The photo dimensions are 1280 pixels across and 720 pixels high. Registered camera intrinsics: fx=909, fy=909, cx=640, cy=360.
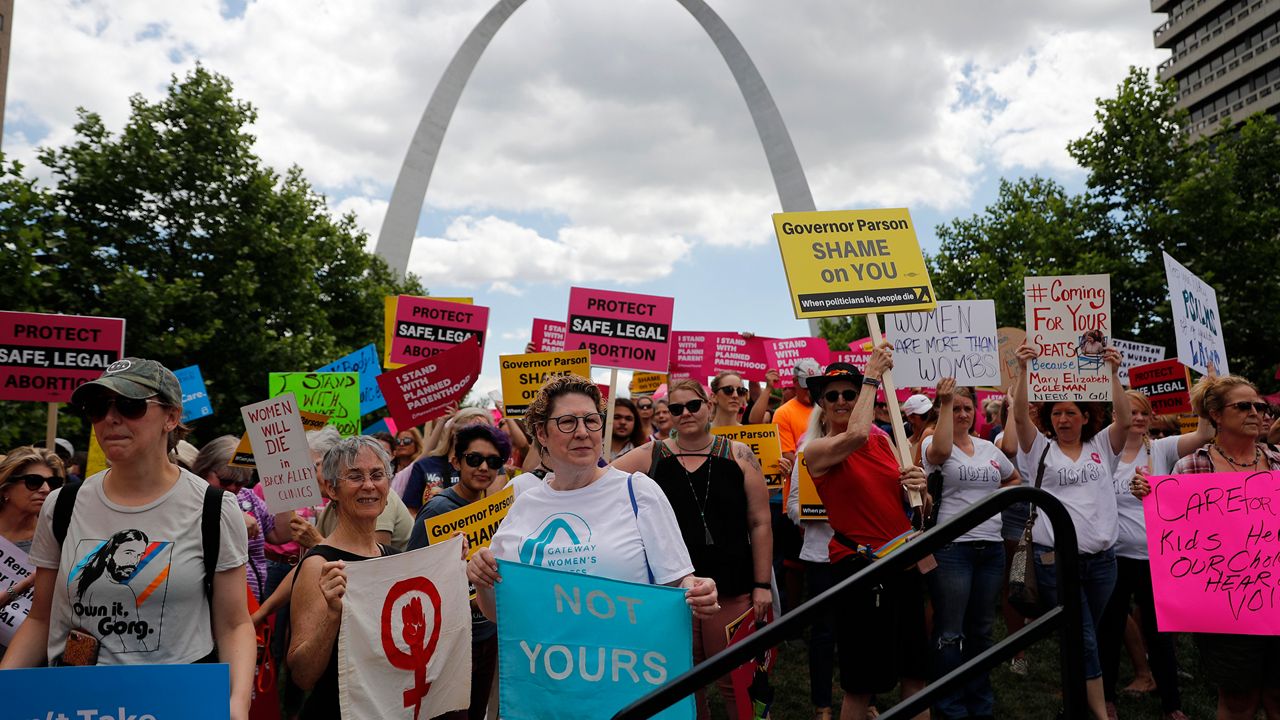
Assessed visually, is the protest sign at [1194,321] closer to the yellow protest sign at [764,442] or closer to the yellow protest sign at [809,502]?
the yellow protest sign at [809,502]

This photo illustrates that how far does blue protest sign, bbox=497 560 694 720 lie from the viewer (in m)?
3.13

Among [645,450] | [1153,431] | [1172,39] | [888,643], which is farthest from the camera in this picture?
[1172,39]

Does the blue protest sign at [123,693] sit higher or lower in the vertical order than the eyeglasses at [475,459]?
lower

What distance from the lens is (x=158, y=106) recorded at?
24125 millimetres

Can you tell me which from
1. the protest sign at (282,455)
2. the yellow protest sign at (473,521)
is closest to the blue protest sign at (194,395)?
the protest sign at (282,455)

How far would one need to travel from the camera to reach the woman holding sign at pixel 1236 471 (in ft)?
14.9

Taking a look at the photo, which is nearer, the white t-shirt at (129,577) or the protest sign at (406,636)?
the white t-shirt at (129,577)

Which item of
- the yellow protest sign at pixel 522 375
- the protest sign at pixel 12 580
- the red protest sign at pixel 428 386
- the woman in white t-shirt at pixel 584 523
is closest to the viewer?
the woman in white t-shirt at pixel 584 523

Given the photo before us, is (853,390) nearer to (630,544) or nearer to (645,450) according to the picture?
(645,450)

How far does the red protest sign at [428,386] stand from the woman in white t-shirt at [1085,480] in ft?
15.1

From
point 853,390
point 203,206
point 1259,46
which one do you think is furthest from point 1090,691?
point 1259,46

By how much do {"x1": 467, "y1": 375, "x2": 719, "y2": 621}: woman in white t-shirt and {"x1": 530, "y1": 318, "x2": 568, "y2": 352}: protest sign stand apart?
935 cm

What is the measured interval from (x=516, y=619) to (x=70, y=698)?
133 centimetres

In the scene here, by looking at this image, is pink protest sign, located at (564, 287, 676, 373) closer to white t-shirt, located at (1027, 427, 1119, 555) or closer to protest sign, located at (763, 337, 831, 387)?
protest sign, located at (763, 337, 831, 387)
